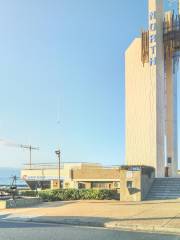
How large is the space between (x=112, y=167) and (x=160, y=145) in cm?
1531

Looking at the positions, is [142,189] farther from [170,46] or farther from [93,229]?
[170,46]

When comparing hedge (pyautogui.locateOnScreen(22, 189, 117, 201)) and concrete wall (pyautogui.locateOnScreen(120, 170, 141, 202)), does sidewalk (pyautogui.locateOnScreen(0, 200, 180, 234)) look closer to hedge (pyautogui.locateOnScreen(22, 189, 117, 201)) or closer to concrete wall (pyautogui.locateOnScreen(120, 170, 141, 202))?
concrete wall (pyautogui.locateOnScreen(120, 170, 141, 202))

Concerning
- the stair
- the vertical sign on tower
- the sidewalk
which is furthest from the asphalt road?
the vertical sign on tower

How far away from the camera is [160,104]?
4178 centimetres

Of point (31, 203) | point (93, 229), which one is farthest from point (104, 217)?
point (31, 203)

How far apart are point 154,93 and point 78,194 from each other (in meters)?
15.8

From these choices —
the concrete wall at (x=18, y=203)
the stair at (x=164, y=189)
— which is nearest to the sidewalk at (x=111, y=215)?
the concrete wall at (x=18, y=203)

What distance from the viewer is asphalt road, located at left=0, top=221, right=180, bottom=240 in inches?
566

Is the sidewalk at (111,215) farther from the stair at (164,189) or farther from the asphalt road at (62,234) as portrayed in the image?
the stair at (164,189)

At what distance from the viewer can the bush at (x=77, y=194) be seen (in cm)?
2792

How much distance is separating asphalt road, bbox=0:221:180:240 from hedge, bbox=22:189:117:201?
33.9 ft

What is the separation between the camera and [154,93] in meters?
41.4

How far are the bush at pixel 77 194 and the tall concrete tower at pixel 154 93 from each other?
12913 mm

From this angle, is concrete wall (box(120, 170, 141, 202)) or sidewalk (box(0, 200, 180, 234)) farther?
concrete wall (box(120, 170, 141, 202))
